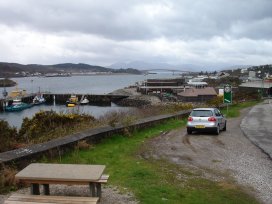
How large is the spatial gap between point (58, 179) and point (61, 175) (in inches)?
7.1

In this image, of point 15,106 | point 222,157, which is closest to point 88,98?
point 15,106

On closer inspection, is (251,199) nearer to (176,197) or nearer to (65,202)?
(176,197)

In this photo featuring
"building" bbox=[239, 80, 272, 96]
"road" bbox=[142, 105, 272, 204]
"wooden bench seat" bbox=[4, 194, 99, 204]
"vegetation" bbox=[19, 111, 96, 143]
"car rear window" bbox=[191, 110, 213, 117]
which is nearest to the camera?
"wooden bench seat" bbox=[4, 194, 99, 204]

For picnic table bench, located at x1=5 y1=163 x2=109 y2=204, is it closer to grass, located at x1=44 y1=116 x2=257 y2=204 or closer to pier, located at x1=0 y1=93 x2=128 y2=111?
grass, located at x1=44 y1=116 x2=257 y2=204

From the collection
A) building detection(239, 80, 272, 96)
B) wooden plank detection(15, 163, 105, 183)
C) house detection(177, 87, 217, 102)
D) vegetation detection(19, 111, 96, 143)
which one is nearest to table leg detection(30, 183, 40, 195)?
wooden plank detection(15, 163, 105, 183)

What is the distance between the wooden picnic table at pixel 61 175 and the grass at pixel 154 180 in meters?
1.22

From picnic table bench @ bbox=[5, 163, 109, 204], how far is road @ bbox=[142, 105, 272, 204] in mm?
3579

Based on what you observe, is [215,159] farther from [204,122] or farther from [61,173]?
[204,122]

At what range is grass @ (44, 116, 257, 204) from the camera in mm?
8180

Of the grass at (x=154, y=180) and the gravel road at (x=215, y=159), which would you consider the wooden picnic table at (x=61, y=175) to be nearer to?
the gravel road at (x=215, y=159)

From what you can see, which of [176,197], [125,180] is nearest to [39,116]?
[125,180]

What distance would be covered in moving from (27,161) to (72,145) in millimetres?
2533

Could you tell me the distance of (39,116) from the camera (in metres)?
19.7

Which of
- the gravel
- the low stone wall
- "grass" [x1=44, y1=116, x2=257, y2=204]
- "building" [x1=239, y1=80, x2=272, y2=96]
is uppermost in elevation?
the low stone wall
